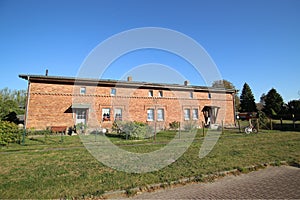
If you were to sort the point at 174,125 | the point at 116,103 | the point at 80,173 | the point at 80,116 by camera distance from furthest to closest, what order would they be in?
1. the point at 174,125
2. the point at 116,103
3. the point at 80,116
4. the point at 80,173

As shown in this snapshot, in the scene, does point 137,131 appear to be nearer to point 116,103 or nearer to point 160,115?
point 116,103

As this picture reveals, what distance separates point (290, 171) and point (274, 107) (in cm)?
4135

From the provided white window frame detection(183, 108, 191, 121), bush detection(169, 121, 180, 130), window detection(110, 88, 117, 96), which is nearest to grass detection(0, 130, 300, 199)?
window detection(110, 88, 117, 96)

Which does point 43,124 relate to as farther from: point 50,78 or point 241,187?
point 241,187

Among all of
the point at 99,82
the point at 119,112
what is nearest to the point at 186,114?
the point at 119,112

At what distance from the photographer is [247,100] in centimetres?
4788

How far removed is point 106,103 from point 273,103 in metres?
40.0

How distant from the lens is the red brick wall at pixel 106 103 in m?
14.9

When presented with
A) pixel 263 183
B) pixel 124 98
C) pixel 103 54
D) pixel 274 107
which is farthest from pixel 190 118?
pixel 274 107

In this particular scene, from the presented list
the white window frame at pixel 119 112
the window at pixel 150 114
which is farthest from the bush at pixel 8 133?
the window at pixel 150 114

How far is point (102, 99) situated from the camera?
17203 mm

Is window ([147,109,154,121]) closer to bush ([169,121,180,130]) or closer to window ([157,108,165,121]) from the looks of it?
window ([157,108,165,121])

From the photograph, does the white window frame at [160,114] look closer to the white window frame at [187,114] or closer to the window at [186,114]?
the white window frame at [187,114]

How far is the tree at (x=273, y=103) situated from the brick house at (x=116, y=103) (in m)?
21.6
